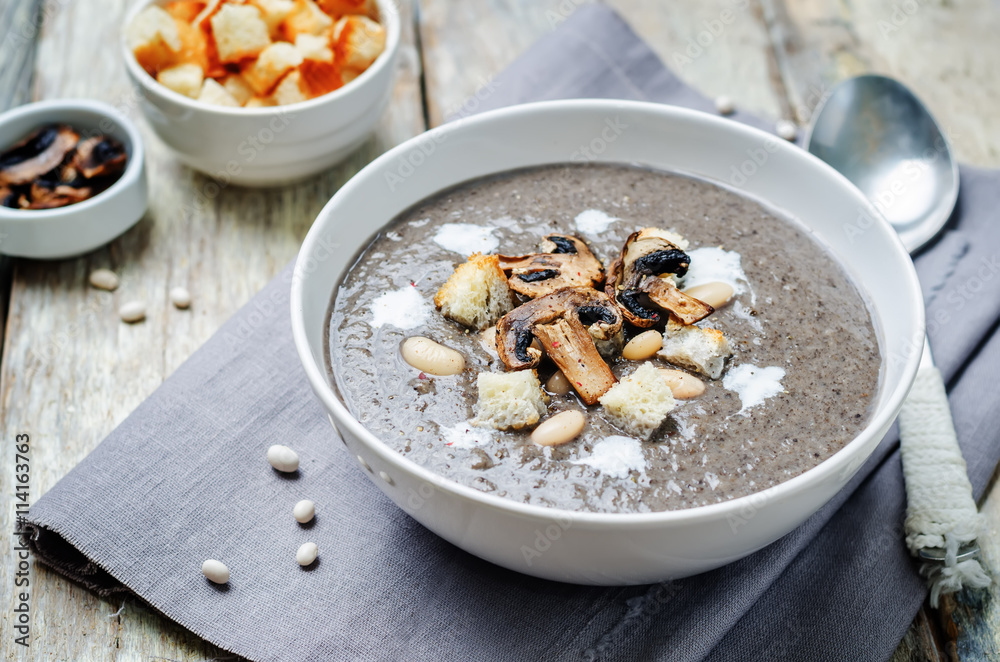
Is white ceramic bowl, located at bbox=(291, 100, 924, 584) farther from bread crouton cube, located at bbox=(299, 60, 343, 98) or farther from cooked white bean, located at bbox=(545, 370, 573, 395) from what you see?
bread crouton cube, located at bbox=(299, 60, 343, 98)

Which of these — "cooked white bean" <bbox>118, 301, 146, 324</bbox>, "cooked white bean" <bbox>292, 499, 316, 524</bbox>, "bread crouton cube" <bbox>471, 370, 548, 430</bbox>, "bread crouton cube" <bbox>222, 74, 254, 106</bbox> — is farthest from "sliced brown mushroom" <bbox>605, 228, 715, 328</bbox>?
"bread crouton cube" <bbox>222, 74, 254, 106</bbox>

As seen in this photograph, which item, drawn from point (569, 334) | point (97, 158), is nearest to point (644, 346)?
point (569, 334)

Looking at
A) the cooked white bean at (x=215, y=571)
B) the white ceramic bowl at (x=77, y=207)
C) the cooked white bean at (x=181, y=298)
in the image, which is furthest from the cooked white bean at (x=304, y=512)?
the white ceramic bowl at (x=77, y=207)

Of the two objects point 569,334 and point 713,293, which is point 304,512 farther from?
point 713,293

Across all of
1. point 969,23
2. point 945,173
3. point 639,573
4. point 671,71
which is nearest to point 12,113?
point 671,71

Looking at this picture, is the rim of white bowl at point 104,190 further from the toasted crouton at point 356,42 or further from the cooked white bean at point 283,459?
the cooked white bean at point 283,459

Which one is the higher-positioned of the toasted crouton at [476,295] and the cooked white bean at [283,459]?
the toasted crouton at [476,295]
